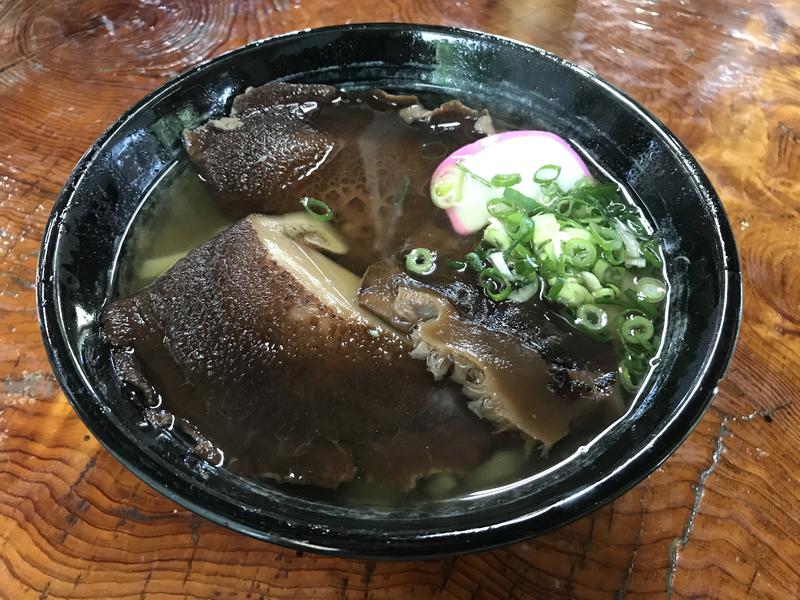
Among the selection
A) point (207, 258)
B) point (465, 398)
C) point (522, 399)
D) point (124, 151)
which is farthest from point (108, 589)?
point (124, 151)

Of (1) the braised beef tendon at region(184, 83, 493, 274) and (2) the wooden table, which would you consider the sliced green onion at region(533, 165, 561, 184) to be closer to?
(1) the braised beef tendon at region(184, 83, 493, 274)

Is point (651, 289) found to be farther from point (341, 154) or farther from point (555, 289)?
point (341, 154)

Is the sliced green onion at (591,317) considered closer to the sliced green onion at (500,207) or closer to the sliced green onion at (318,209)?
the sliced green onion at (500,207)

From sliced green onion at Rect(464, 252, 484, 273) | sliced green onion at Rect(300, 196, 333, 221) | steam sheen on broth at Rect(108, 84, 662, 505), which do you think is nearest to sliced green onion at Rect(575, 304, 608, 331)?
steam sheen on broth at Rect(108, 84, 662, 505)

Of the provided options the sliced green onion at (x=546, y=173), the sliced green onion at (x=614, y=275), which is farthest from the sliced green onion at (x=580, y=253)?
the sliced green onion at (x=546, y=173)

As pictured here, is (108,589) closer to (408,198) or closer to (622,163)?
(408,198)

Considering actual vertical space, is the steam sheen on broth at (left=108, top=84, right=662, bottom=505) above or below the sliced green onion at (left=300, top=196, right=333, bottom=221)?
below

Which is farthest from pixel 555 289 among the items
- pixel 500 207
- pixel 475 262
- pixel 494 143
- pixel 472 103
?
pixel 472 103
